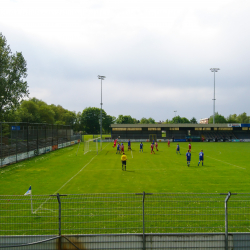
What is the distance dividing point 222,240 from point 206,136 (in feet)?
231

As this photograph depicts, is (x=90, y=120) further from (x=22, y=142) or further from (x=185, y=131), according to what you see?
(x=22, y=142)

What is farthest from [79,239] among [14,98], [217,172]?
[14,98]

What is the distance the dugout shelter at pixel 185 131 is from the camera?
7000 centimetres

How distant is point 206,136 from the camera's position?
71750 millimetres

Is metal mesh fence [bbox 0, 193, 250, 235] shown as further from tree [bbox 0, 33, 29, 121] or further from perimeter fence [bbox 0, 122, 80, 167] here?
tree [bbox 0, 33, 29, 121]

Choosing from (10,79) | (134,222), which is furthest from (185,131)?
(134,222)

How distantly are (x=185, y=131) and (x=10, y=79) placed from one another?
53998 millimetres

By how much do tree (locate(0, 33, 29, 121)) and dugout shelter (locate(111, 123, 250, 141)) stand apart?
32.2 m

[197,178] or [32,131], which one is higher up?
[32,131]

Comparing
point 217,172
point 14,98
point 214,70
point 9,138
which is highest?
point 214,70

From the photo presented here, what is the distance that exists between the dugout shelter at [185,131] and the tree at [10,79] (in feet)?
106

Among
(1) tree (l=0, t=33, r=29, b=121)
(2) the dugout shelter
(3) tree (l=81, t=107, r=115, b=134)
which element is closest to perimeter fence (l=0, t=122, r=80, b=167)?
(1) tree (l=0, t=33, r=29, b=121)

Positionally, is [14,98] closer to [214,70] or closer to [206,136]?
[206,136]

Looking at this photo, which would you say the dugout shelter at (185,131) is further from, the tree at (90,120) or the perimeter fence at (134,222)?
the perimeter fence at (134,222)
